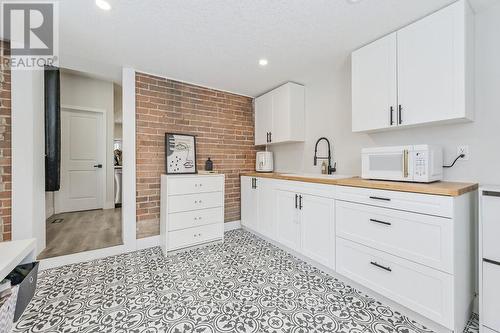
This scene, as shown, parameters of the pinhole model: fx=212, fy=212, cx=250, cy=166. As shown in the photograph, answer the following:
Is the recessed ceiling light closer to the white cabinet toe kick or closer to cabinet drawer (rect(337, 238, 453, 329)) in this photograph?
the white cabinet toe kick

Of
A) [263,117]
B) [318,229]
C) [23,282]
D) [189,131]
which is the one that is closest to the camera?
[23,282]

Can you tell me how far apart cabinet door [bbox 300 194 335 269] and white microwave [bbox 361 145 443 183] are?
1.60 ft

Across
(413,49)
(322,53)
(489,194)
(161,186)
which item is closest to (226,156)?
(161,186)

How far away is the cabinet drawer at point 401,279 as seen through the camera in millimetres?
1358

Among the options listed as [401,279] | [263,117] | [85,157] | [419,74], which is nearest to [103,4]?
[263,117]

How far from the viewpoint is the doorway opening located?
3.96 meters

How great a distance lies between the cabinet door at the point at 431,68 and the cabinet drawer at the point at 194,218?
237cm

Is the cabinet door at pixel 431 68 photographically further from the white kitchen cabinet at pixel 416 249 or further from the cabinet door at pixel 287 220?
the cabinet door at pixel 287 220

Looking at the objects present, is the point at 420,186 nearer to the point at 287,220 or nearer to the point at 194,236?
the point at 287,220

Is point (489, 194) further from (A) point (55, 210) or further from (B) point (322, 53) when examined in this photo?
(A) point (55, 210)

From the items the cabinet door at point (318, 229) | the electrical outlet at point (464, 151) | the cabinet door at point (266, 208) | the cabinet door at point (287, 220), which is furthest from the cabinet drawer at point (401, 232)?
the cabinet door at point (266, 208)

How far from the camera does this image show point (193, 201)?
278cm

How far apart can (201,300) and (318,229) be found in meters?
1.29

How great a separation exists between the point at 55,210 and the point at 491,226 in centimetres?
586
